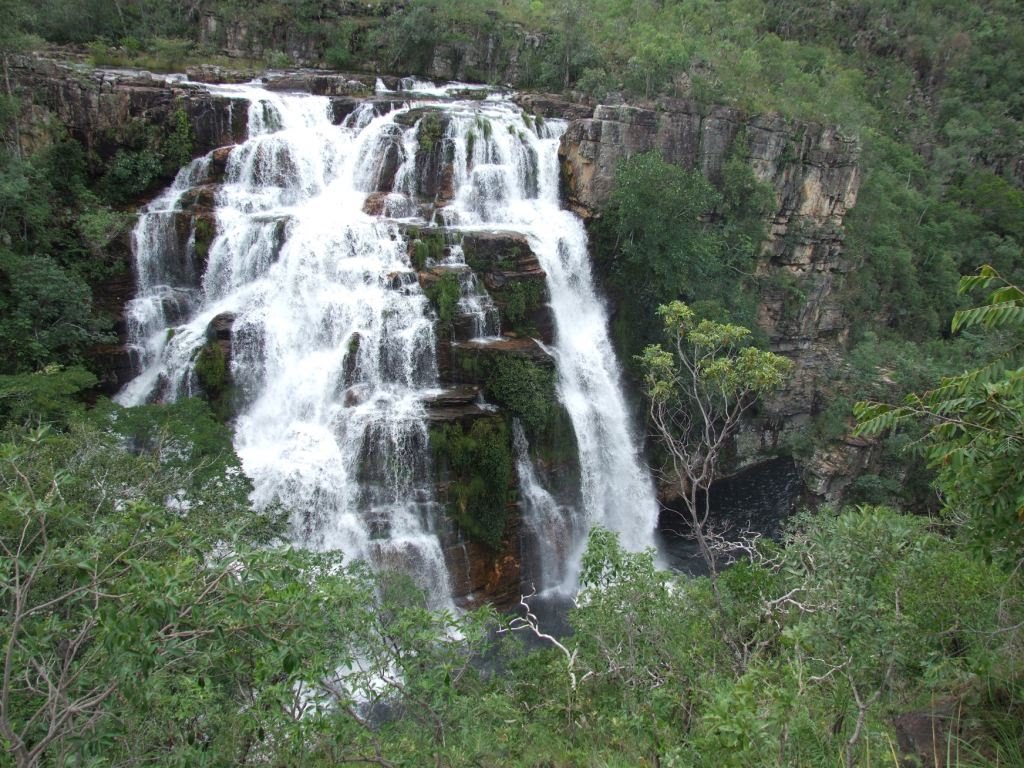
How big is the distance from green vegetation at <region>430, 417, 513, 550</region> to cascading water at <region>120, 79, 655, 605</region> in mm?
503

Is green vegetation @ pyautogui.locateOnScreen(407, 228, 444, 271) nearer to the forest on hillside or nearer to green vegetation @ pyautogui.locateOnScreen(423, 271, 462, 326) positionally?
green vegetation @ pyautogui.locateOnScreen(423, 271, 462, 326)

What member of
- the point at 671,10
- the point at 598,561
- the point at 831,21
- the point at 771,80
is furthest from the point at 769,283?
the point at 831,21

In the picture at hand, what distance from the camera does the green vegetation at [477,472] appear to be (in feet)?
47.9

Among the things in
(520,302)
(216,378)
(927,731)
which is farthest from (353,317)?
(927,731)

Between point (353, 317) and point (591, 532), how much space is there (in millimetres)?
10435

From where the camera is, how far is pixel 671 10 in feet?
111

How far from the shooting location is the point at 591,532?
745cm

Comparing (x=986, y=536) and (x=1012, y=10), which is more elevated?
(x=1012, y=10)

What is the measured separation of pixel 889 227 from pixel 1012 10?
3491 centimetres

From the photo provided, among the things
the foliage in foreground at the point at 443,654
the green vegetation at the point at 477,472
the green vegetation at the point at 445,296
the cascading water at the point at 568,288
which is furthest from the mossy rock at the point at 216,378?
the cascading water at the point at 568,288

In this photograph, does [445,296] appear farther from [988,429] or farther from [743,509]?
[988,429]

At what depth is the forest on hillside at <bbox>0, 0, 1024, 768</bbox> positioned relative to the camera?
3.94 meters

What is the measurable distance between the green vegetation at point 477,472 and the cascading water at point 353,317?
0.50 metres

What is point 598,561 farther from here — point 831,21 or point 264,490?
point 831,21
